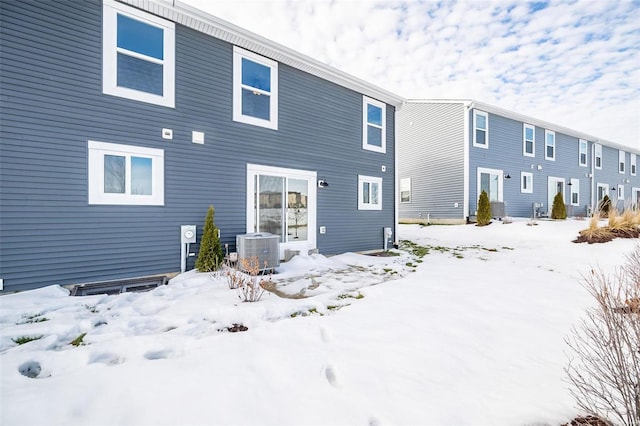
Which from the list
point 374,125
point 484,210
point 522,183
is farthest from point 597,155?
point 374,125

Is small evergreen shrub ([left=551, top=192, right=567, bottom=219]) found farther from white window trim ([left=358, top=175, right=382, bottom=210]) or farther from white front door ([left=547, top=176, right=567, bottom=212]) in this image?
white window trim ([left=358, top=175, right=382, bottom=210])

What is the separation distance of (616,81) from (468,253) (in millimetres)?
11148

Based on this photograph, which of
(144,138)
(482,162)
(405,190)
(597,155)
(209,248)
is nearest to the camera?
(144,138)

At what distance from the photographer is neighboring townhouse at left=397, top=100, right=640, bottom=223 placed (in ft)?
44.2

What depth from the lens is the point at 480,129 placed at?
13.8m

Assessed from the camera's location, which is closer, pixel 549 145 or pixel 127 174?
pixel 127 174

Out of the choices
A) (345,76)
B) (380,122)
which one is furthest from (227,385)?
(380,122)

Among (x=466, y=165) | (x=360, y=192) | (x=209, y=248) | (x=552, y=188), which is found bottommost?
(x=209, y=248)

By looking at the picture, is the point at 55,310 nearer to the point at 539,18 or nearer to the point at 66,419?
the point at 66,419

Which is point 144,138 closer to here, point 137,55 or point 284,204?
point 137,55

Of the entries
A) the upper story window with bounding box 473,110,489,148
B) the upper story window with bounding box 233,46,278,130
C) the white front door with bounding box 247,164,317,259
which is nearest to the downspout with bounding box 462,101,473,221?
the upper story window with bounding box 473,110,489,148

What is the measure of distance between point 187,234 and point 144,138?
1.98 metres

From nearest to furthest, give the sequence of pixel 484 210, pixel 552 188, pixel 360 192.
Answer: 1. pixel 360 192
2. pixel 484 210
3. pixel 552 188

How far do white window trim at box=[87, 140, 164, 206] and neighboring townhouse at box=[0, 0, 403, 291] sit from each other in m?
0.02
